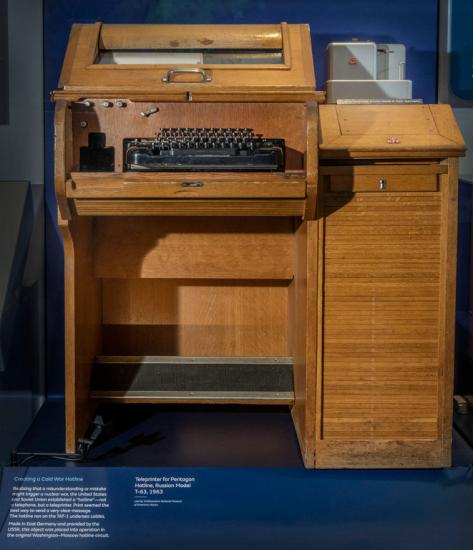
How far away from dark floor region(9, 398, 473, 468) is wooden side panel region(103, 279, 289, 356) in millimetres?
285

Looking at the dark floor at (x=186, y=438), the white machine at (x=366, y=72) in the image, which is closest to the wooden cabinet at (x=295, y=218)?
the dark floor at (x=186, y=438)

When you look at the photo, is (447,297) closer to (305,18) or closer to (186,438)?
(186,438)

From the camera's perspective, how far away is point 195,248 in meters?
3.65

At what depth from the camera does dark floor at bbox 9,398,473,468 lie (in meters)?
3.24

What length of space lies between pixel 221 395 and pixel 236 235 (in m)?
0.70

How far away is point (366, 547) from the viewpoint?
121 inches

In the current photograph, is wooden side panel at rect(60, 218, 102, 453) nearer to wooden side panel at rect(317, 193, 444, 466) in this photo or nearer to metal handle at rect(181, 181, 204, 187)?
metal handle at rect(181, 181, 204, 187)

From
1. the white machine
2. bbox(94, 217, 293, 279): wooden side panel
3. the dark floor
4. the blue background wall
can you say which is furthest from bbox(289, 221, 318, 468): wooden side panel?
the blue background wall

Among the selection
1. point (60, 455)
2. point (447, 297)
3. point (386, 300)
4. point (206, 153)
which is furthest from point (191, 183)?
point (60, 455)

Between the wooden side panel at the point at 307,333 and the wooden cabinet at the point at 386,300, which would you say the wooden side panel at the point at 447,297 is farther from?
the wooden side panel at the point at 307,333

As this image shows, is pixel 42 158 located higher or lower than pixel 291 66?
lower

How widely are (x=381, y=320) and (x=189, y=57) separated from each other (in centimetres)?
136

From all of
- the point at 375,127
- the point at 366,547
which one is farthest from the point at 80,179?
the point at 366,547

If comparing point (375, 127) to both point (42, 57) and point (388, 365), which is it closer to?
point (388, 365)
